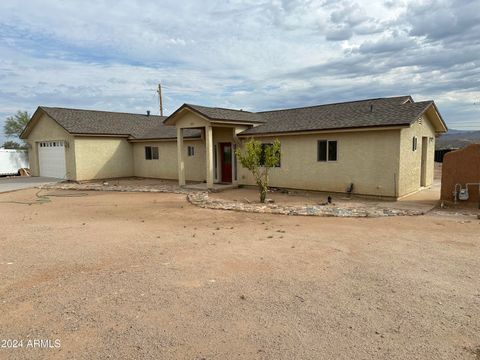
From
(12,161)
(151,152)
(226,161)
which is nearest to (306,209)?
(226,161)

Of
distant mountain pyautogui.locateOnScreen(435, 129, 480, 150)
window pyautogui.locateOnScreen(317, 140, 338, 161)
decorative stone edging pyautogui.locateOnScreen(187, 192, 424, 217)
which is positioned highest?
distant mountain pyautogui.locateOnScreen(435, 129, 480, 150)

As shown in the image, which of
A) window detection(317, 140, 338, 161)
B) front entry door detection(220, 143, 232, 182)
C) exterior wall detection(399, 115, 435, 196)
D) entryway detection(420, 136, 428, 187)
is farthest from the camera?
front entry door detection(220, 143, 232, 182)

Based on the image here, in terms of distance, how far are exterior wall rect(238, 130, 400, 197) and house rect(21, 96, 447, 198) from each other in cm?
4

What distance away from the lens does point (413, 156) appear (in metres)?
14.5

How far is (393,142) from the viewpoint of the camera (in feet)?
42.0

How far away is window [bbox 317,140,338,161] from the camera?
47.7 feet

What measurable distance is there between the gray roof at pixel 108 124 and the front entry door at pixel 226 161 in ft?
6.94

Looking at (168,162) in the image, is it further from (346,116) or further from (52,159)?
(346,116)

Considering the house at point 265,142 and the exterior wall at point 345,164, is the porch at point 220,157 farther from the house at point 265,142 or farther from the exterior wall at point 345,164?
the exterior wall at point 345,164

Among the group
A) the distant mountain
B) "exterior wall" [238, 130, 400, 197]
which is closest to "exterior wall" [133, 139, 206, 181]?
"exterior wall" [238, 130, 400, 197]

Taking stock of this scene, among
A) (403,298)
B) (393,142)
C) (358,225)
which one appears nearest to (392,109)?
(393,142)

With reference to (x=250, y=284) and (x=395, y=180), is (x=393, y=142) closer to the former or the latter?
(x=395, y=180)

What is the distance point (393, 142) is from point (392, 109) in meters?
1.94

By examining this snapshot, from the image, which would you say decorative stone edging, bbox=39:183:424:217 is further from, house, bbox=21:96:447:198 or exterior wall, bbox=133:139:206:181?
exterior wall, bbox=133:139:206:181
